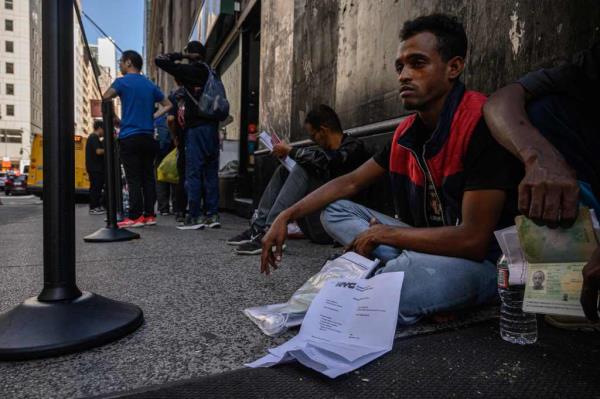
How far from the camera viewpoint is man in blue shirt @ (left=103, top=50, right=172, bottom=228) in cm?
457

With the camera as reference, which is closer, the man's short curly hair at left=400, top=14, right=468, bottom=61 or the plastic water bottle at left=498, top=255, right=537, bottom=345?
the plastic water bottle at left=498, top=255, right=537, bottom=345

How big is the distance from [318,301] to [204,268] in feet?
4.57

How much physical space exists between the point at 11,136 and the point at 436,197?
6608cm

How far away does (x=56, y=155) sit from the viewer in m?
1.45

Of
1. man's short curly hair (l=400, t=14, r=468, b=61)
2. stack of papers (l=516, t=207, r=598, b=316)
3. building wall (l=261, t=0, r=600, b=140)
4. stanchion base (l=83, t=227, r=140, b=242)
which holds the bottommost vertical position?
stanchion base (l=83, t=227, r=140, b=242)

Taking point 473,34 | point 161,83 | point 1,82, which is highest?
point 1,82

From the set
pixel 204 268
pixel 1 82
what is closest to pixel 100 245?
pixel 204 268

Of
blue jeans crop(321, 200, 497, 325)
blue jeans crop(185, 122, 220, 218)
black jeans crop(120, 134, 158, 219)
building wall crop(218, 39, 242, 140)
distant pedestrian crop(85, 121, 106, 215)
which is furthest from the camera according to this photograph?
building wall crop(218, 39, 242, 140)

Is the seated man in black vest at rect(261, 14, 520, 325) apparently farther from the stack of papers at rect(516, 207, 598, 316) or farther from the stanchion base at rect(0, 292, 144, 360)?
the stanchion base at rect(0, 292, 144, 360)

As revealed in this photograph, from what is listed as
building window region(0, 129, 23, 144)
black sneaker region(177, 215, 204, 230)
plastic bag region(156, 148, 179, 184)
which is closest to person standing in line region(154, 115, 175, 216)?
plastic bag region(156, 148, 179, 184)

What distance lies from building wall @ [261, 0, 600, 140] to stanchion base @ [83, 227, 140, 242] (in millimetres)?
2124

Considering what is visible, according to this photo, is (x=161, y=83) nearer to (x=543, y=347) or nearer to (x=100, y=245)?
(x=100, y=245)

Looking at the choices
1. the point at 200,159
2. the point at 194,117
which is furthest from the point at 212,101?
the point at 200,159

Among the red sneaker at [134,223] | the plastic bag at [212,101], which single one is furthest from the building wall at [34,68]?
the plastic bag at [212,101]
